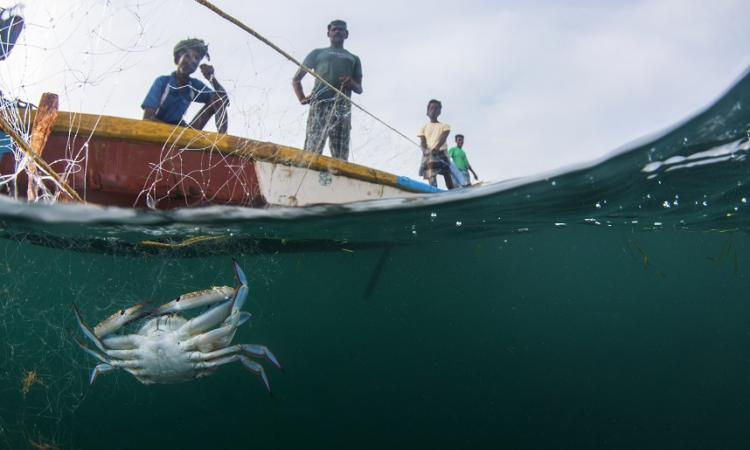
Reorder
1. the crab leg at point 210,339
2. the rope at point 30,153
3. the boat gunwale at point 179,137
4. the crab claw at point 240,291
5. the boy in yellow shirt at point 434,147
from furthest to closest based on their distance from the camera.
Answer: the boy in yellow shirt at point 434,147 < the crab leg at point 210,339 < the crab claw at point 240,291 < the boat gunwale at point 179,137 < the rope at point 30,153

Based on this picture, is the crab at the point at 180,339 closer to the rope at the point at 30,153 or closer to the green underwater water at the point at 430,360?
the rope at the point at 30,153

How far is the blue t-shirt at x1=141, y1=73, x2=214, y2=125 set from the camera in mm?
6332

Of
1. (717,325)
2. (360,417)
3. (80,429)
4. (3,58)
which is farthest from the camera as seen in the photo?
(717,325)

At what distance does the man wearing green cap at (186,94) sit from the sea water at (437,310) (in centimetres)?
127

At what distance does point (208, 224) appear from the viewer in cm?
712

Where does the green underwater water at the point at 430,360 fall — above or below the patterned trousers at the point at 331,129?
below

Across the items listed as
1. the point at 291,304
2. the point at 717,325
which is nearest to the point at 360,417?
the point at 291,304

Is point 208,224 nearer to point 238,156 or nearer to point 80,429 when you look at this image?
point 238,156

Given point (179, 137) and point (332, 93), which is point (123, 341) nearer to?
point (179, 137)

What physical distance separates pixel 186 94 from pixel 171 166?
4.55 ft

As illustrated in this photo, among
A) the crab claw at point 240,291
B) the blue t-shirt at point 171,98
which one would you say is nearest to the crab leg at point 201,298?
the crab claw at point 240,291

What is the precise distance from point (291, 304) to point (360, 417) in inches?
176

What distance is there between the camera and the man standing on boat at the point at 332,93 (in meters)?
7.31

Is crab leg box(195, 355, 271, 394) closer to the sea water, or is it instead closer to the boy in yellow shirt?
the sea water
